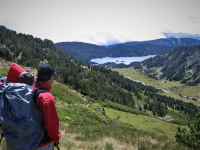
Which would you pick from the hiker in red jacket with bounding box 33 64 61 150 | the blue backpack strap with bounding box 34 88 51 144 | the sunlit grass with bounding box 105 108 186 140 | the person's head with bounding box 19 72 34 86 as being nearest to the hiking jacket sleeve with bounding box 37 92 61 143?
the hiker in red jacket with bounding box 33 64 61 150

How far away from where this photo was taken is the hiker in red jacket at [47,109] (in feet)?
10.7

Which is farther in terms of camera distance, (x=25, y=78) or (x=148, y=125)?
(x=148, y=125)

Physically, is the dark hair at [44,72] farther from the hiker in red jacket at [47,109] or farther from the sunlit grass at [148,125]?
the sunlit grass at [148,125]

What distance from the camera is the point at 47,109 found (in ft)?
10.7

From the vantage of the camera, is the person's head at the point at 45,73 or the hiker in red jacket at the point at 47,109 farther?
the person's head at the point at 45,73

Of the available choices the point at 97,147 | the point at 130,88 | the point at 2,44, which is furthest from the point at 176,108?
the point at 2,44

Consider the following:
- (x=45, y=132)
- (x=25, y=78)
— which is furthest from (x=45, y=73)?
(x=45, y=132)

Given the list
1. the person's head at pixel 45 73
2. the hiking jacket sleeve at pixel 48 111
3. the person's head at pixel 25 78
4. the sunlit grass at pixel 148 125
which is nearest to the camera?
the hiking jacket sleeve at pixel 48 111

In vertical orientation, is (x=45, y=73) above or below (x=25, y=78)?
above

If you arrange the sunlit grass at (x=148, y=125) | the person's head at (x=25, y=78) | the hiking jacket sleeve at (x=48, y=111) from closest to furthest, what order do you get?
the hiking jacket sleeve at (x=48, y=111) → the person's head at (x=25, y=78) → the sunlit grass at (x=148, y=125)

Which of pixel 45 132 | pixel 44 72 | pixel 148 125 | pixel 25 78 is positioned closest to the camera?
pixel 45 132

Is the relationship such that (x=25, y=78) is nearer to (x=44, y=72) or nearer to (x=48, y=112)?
(x=44, y=72)

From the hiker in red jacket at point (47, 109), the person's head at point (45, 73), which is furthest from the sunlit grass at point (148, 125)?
the person's head at point (45, 73)

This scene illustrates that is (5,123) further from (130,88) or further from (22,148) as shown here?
(130,88)
